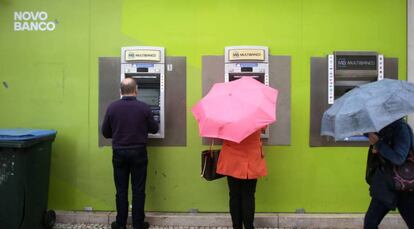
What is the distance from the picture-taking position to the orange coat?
4.14 meters

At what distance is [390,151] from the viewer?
338 cm

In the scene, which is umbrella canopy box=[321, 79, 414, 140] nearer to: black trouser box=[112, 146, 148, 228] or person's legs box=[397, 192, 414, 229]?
person's legs box=[397, 192, 414, 229]

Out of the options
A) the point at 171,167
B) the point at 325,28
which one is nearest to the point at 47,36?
the point at 171,167

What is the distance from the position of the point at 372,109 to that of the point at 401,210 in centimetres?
100

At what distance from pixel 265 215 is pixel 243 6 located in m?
2.57

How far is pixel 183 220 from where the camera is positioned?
5.10 meters

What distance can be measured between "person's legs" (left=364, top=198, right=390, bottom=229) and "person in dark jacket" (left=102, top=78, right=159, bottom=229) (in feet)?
7.72

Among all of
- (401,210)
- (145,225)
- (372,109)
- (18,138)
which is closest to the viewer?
(372,109)

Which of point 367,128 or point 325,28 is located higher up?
point 325,28

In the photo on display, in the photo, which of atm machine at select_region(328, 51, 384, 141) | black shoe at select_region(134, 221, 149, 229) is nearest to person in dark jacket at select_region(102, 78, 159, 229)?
black shoe at select_region(134, 221, 149, 229)

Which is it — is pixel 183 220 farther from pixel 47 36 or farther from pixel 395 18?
pixel 395 18

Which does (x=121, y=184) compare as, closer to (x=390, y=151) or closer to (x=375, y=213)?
(x=375, y=213)

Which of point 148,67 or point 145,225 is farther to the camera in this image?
point 148,67

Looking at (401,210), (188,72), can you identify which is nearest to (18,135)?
(188,72)
